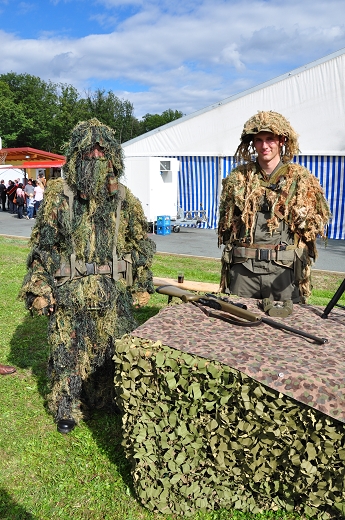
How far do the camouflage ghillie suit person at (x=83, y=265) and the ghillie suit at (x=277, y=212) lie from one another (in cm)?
80

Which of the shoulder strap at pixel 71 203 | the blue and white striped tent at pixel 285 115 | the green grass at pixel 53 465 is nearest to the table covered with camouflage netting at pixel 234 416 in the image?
the green grass at pixel 53 465

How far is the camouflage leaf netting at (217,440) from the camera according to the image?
212 centimetres

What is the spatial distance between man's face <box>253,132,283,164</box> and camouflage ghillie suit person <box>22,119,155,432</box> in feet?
3.23

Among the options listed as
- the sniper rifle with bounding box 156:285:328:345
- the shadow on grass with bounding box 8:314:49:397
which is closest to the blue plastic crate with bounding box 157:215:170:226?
the shadow on grass with bounding box 8:314:49:397

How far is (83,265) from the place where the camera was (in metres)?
3.24

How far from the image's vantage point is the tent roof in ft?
43.1

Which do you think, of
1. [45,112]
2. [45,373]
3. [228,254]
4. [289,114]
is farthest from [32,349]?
[45,112]

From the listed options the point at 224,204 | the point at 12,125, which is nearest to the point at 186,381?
the point at 224,204

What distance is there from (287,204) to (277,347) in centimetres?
128

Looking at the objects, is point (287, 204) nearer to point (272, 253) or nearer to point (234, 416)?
point (272, 253)

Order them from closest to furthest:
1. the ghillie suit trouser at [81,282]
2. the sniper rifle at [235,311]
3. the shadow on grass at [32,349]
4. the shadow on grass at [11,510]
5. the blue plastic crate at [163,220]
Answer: the sniper rifle at [235,311]
the shadow on grass at [11,510]
the ghillie suit trouser at [81,282]
the shadow on grass at [32,349]
the blue plastic crate at [163,220]

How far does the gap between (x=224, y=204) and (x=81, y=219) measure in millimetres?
1128

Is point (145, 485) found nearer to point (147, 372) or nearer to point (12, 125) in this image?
point (147, 372)

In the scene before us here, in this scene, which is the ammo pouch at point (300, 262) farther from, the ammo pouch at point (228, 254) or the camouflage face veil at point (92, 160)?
the camouflage face veil at point (92, 160)
